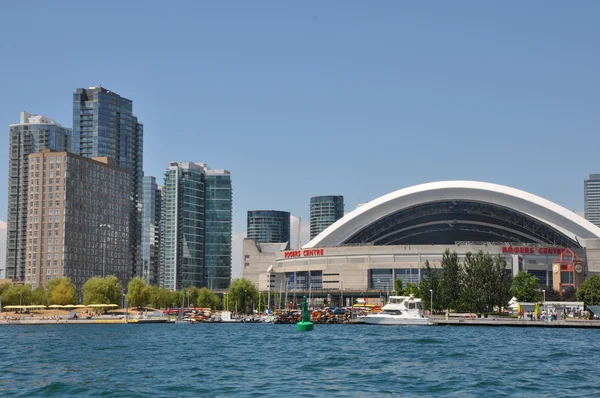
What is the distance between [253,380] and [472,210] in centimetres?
15150

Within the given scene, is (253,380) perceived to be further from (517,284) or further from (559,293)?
(559,293)

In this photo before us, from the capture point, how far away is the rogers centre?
17975 cm

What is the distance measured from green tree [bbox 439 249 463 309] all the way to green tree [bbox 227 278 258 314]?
208 feet

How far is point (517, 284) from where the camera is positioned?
157875mm

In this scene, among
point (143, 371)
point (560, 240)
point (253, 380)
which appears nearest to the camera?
point (253, 380)

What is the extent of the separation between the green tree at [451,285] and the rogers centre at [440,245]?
38336mm

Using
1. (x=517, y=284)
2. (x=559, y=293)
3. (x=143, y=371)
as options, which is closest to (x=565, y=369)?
(x=143, y=371)

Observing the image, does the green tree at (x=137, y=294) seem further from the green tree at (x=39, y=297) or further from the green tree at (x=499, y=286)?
the green tree at (x=499, y=286)

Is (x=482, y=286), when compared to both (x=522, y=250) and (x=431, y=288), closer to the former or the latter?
(x=431, y=288)

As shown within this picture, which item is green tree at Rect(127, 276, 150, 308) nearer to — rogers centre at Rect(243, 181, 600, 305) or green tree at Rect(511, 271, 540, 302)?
rogers centre at Rect(243, 181, 600, 305)

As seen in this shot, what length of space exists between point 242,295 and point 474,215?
5488 centimetres

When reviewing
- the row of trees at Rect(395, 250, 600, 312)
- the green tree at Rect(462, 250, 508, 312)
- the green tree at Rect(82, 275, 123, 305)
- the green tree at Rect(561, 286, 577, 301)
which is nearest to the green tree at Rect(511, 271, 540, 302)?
the row of trees at Rect(395, 250, 600, 312)

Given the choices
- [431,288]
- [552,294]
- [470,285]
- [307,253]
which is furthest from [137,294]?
[552,294]

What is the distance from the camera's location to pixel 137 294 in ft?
589
